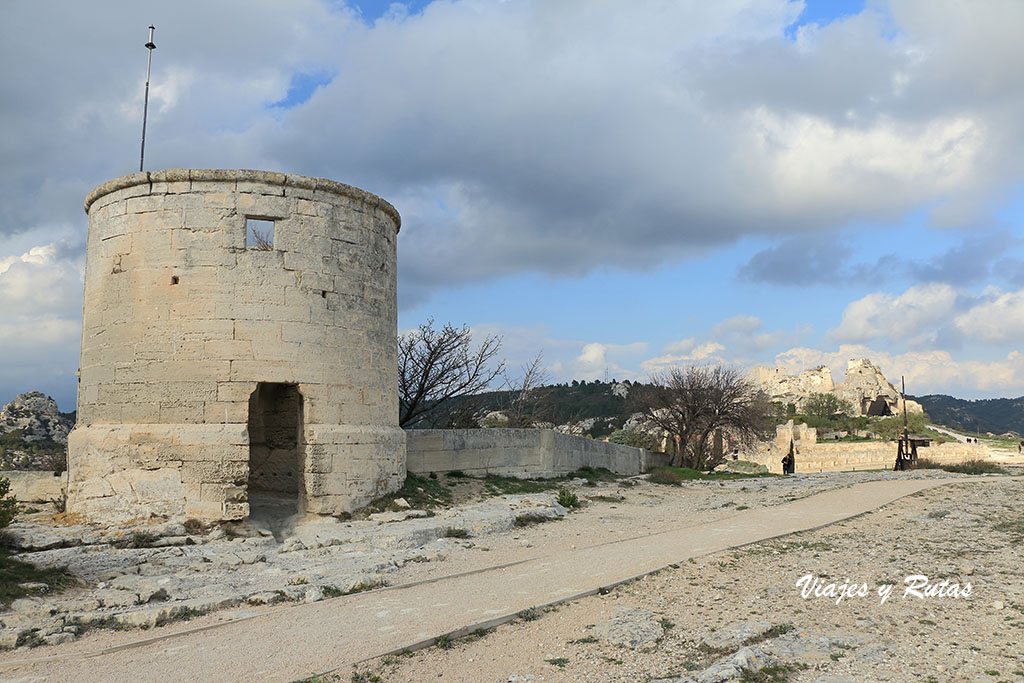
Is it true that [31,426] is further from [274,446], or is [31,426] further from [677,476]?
[677,476]

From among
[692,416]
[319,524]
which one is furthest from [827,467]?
[319,524]

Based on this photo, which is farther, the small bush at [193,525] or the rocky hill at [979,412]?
the rocky hill at [979,412]

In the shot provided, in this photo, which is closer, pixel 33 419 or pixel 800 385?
Answer: pixel 33 419

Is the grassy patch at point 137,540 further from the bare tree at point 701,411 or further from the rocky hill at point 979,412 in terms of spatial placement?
the rocky hill at point 979,412

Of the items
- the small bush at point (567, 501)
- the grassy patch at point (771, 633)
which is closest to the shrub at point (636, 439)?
the small bush at point (567, 501)

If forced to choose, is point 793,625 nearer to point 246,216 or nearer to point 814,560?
point 814,560

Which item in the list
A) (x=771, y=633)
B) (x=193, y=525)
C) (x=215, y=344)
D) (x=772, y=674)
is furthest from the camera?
(x=215, y=344)

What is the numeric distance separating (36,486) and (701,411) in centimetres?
2407

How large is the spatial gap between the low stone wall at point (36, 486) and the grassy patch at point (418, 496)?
5.44 m

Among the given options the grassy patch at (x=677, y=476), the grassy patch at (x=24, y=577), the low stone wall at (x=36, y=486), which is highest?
the low stone wall at (x=36, y=486)

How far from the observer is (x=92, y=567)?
8039mm

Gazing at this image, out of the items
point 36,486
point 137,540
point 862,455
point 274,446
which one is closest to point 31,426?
point 36,486

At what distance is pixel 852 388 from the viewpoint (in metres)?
89.1

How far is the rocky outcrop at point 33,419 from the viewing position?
1048 inches
